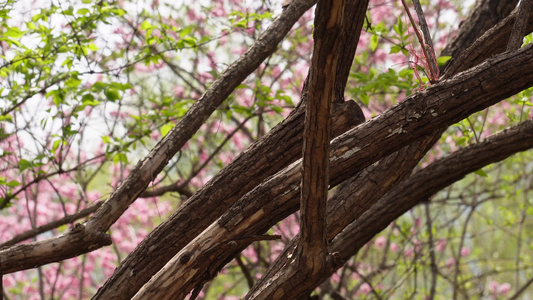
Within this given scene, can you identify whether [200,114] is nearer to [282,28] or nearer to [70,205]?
[282,28]

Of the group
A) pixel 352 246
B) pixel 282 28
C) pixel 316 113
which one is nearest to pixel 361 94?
pixel 282 28

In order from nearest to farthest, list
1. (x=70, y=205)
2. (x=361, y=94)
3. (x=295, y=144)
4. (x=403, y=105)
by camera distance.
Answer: (x=403, y=105)
(x=295, y=144)
(x=361, y=94)
(x=70, y=205)

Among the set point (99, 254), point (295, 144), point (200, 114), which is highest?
point (99, 254)

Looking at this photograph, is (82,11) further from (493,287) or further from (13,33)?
(493,287)

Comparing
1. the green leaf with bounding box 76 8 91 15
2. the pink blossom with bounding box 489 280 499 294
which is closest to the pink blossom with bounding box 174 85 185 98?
the green leaf with bounding box 76 8 91 15

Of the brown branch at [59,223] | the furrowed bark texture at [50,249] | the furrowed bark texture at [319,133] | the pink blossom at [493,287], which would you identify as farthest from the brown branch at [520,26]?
the pink blossom at [493,287]

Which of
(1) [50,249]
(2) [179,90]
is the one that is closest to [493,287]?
(2) [179,90]

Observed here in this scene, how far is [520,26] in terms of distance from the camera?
2035 mm

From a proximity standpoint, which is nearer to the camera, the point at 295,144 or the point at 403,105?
the point at 403,105

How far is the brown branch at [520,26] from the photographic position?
2.00m

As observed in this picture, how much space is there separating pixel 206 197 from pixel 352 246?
122 centimetres

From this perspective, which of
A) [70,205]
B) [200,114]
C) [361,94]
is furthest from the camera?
[70,205]

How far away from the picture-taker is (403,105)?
1.87 meters

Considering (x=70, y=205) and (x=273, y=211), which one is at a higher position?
(x=70, y=205)
